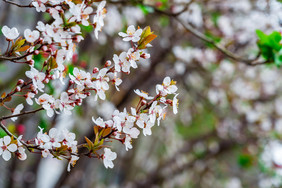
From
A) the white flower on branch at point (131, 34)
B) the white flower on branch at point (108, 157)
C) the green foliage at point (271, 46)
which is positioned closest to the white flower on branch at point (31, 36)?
the white flower on branch at point (131, 34)

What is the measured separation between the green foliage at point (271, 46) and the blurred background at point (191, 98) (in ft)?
1.65

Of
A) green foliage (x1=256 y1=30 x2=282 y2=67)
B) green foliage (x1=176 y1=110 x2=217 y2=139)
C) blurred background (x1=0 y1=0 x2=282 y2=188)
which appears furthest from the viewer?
green foliage (x1=176 y1=110 x2=217 y2=139)

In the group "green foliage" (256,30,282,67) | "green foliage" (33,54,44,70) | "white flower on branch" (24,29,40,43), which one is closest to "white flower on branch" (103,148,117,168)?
"white flower on branch" (24,29,40,43)

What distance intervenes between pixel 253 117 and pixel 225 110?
1.44 feet

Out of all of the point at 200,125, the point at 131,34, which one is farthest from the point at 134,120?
the point at 200,125

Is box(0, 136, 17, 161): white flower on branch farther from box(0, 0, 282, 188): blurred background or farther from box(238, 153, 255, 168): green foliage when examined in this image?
box(238, 153, 255, 168): green foliage

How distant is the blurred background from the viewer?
96.6 inches

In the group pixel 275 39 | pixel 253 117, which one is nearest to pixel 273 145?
pixel 253 117

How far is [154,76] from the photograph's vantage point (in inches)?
108

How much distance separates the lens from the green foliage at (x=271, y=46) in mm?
1256

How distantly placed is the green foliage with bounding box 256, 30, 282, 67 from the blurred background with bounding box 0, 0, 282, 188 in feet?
1.65

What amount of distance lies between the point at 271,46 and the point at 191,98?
2330mm

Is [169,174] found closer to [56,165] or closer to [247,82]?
[247,82]

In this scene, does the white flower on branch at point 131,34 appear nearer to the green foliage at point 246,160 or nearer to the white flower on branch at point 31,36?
the white flower on branch at point 31,36
